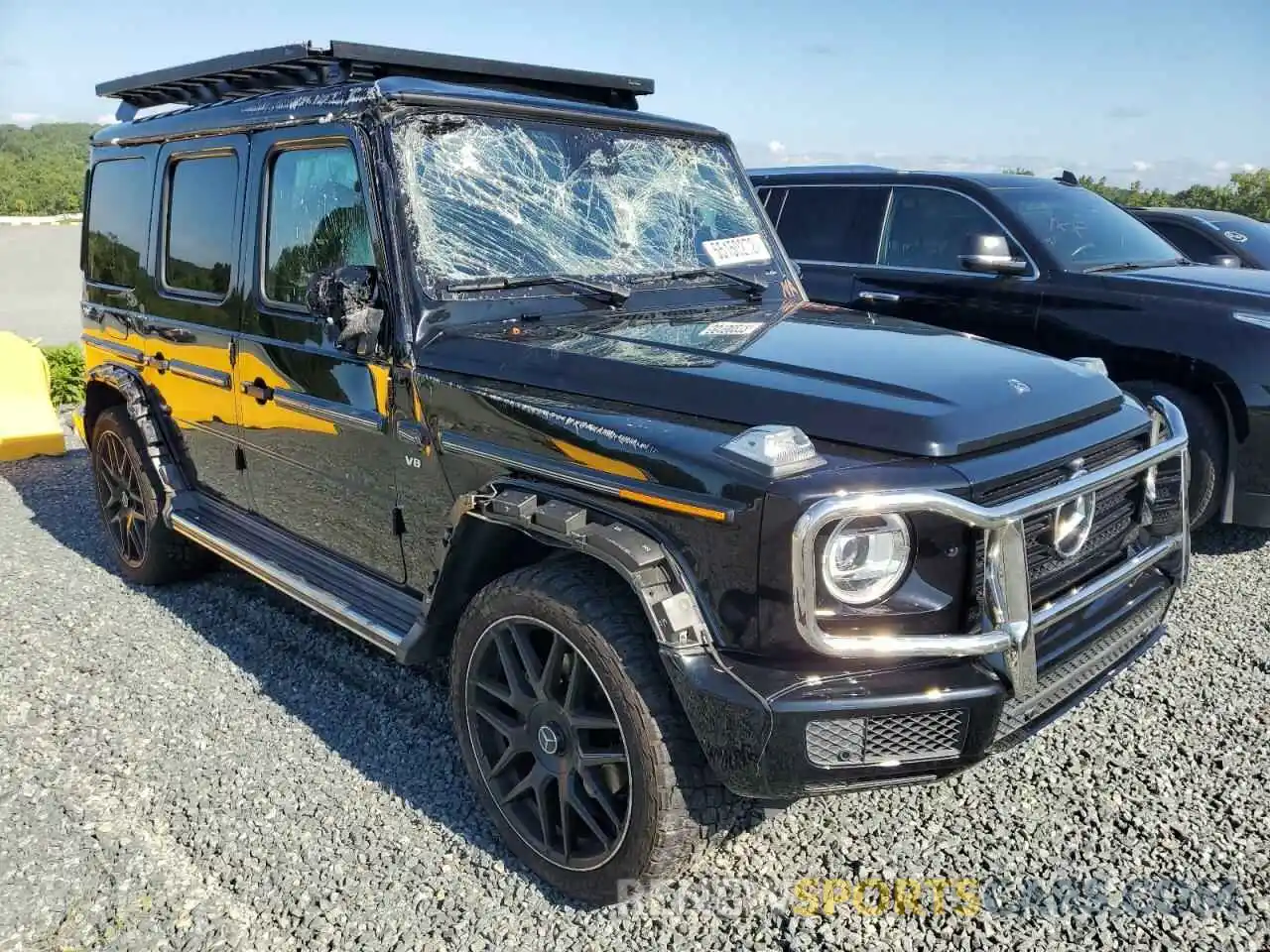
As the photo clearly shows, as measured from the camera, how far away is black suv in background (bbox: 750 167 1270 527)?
16.4 ft

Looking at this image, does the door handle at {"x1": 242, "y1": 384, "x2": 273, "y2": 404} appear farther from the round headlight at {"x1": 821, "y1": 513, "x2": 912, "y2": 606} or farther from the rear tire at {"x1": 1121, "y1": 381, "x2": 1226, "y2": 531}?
the rear tire at {"x1": 1121, "y1": 381, "x2": 1226, "y2": 531}

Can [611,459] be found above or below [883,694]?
above

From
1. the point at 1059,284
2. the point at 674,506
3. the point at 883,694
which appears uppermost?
the point at 1059,284

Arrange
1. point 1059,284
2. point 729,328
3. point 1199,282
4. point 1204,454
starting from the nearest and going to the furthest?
point 729,328, point 1204,454, point 1199,282, point 1059,284

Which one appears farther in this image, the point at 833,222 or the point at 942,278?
the point at 833,222

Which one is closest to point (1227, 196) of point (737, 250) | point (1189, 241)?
point (1189, 241)

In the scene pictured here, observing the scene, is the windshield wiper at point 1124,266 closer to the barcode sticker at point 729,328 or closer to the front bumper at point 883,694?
the barcode sticker at point 729,328

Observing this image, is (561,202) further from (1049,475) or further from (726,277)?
(1049,475)

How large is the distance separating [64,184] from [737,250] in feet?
169

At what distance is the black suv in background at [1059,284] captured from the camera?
16.4ft

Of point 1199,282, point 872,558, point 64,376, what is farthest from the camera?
point 64,376

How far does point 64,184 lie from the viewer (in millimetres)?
46125

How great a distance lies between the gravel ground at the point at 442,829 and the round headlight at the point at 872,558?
36.9 inches

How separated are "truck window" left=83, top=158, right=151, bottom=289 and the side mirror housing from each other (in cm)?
433
